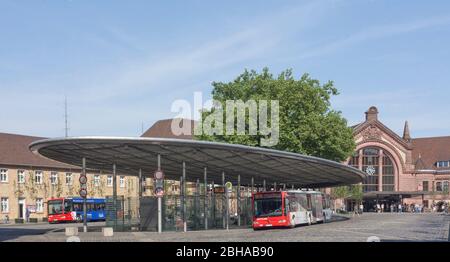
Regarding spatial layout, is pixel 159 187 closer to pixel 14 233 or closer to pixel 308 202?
pixel 14 233

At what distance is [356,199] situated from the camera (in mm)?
109625

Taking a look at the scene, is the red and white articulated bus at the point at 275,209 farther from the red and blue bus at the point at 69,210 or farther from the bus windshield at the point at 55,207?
the bus windshield at the point at 55,207

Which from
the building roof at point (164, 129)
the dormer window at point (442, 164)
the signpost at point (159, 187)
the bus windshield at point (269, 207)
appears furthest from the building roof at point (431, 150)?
the signpost at point (159, 187)

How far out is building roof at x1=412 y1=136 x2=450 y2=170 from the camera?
124812 mm

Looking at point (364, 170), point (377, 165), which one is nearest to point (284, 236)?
point (364, 170)

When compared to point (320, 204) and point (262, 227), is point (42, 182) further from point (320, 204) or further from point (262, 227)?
point (262, 227)

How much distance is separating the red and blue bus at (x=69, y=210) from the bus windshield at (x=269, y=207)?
3095 centimetres

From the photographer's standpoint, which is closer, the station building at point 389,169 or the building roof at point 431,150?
the station building at point 389,169

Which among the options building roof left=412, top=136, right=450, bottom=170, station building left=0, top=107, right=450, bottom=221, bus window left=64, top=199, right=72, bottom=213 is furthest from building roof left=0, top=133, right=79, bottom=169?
building roof left=412, top=136, right=450, bottom=170

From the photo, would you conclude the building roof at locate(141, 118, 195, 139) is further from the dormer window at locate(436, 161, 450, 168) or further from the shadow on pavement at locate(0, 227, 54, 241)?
the shadow on pavement at locate(0, 227, 54, 241)

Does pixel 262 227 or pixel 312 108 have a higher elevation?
pixel 312 108

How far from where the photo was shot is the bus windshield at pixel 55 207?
6906 cm
